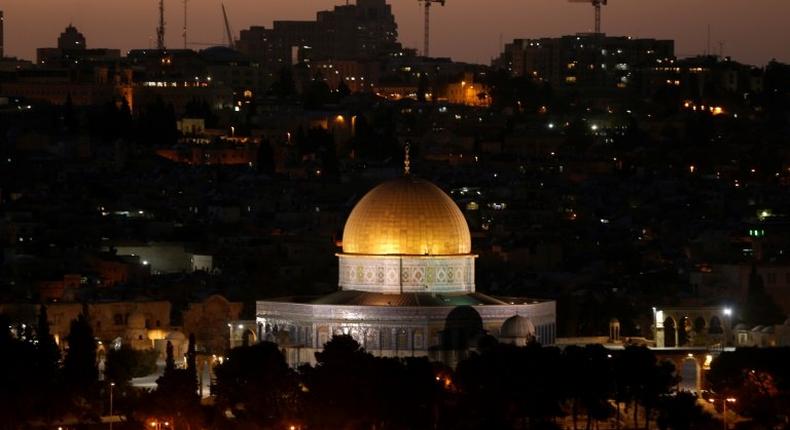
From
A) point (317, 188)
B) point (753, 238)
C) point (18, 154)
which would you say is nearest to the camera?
point (753, 238)

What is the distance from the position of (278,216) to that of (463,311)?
131ft

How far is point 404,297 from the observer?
260 ft

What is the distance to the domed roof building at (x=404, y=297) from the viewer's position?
3068 inches

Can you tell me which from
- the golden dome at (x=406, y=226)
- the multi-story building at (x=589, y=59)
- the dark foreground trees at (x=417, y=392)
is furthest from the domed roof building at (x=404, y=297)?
the multi-story building at (x=589, y=59)

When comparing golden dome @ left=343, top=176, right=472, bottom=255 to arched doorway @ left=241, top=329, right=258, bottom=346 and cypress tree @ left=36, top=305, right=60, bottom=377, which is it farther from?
cypress tree @ left=36, top=305, right=60, bottom=377

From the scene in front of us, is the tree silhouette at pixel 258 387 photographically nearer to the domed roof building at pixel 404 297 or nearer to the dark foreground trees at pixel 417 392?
the dark foreground trees at pixel 417 392

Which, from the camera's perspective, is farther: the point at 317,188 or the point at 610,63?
the point at 610,63

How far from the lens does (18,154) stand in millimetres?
139000

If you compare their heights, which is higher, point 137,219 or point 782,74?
point 782,74

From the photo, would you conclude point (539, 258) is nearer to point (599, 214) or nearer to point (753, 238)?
point (753, 238)

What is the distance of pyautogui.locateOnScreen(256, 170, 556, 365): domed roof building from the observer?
77.9 meters

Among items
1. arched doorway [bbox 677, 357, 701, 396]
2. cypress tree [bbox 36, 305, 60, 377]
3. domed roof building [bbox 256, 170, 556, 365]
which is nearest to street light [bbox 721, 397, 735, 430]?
arched doorway [bbox 677, 357, 701, 396]

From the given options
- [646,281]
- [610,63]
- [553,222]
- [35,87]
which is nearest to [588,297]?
[646,281]

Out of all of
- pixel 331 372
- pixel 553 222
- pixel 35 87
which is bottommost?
pixel 331 372
